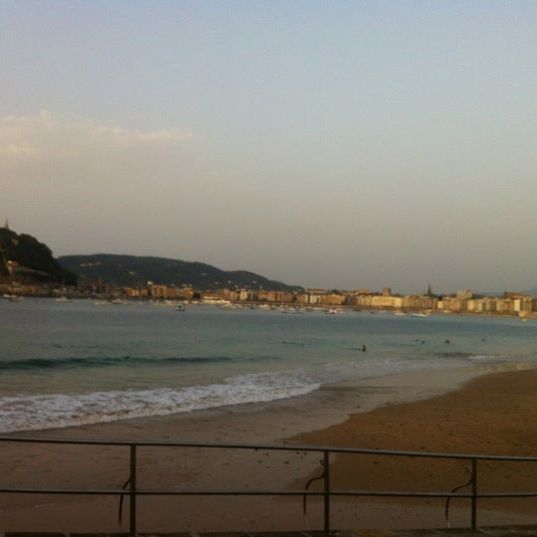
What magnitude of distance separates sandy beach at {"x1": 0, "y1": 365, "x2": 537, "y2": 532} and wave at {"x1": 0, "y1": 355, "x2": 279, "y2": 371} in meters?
15.7

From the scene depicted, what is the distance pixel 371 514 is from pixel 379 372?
28.1 metres

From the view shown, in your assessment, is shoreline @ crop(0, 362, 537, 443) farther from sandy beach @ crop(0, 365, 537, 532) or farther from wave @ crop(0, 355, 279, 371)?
wave @ crop(0, 355, 279, 371)

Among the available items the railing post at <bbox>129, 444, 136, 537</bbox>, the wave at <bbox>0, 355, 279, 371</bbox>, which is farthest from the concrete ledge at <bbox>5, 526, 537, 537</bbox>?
the wave at <bbox>0, 355, 279, 371</bbox>

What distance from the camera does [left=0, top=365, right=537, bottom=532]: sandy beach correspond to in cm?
948

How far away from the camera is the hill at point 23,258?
19000cm

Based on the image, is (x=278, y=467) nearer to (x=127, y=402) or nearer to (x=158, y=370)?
(x=127, y=402)

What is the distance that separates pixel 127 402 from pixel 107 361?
17066 mm

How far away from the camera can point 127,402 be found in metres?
22.6

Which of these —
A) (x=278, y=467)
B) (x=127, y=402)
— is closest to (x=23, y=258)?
(x=127, y=402)

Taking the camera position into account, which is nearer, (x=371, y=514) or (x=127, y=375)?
(x=371, y=514)

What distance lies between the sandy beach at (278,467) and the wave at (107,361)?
51.6 feet

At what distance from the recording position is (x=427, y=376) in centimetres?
3591

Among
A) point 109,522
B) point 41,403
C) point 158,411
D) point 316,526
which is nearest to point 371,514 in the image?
point 316,526

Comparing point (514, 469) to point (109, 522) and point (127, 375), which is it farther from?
point (127, 375)
